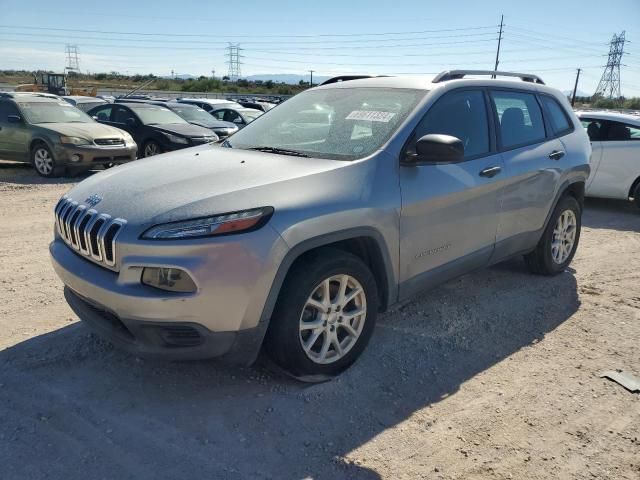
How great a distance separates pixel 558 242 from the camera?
518 centimetres

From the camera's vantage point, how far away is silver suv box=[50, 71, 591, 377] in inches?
104

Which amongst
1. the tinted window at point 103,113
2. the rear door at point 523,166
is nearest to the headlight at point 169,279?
the rear door at point 523,166

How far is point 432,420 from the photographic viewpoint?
2.91m

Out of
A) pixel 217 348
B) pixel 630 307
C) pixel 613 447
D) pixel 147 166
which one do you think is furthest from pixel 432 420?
pixel 630 307

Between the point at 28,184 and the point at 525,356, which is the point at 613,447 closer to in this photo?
the point at 525,356

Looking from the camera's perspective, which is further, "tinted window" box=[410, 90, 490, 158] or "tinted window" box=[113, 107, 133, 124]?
"tinted window" box=[113, 107, 133, 124]

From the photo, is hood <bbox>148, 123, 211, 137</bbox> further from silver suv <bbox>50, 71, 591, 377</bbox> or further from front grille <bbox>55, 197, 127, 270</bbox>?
front grille <bbox>55, 197, 127, 270</bbox>

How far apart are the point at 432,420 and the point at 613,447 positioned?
0.90 m

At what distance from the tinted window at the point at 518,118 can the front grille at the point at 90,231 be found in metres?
3.01

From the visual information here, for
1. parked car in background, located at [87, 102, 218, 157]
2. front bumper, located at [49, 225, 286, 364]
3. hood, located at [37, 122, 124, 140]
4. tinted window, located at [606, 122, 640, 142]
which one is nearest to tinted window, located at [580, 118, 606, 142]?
tinted window, located at [606, 122, 640, 142]

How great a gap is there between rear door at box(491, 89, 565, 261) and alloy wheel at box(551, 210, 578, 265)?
43 centimetres

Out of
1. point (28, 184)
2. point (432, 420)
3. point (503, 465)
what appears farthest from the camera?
point (28, 184)

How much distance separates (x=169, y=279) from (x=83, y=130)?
363 inches

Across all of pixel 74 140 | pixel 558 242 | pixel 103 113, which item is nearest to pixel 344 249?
pixel 558 242
